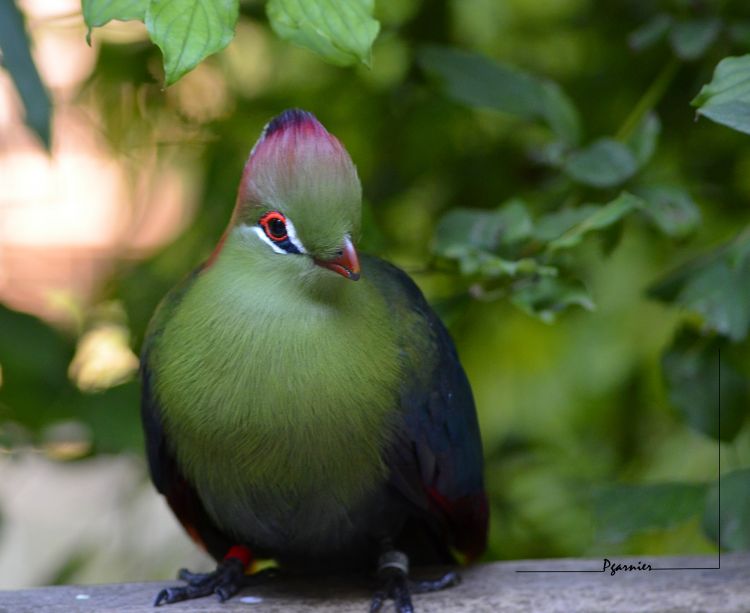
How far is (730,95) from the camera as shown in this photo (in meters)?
1.24

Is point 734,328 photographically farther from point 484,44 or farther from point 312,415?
point 484,44

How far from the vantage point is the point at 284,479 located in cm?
152

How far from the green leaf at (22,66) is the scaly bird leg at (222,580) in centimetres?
76

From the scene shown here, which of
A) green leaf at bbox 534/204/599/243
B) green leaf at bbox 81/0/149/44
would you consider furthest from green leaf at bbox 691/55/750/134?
green leaf at bbox 81/0/149/44

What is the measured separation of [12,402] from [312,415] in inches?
34.6

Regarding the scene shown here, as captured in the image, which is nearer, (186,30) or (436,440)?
(186,30)

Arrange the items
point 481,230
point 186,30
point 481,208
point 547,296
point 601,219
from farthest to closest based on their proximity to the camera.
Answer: point 481,208 < point 481,230 < point 547,296 < point 601,219 < point 186,30

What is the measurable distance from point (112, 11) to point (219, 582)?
983mm

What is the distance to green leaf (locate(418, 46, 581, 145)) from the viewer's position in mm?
1909

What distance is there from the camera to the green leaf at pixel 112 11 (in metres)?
1.17

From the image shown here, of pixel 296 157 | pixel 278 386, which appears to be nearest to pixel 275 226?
pixel 296 157

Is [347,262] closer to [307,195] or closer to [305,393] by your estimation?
[307,195]

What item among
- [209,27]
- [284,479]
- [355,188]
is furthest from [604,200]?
[209,27]

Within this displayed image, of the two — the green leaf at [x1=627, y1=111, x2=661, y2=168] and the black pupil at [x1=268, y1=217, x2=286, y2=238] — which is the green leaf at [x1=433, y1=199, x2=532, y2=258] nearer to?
the green leaf at [x1=627, y1=111, x2=661, y2=168]
